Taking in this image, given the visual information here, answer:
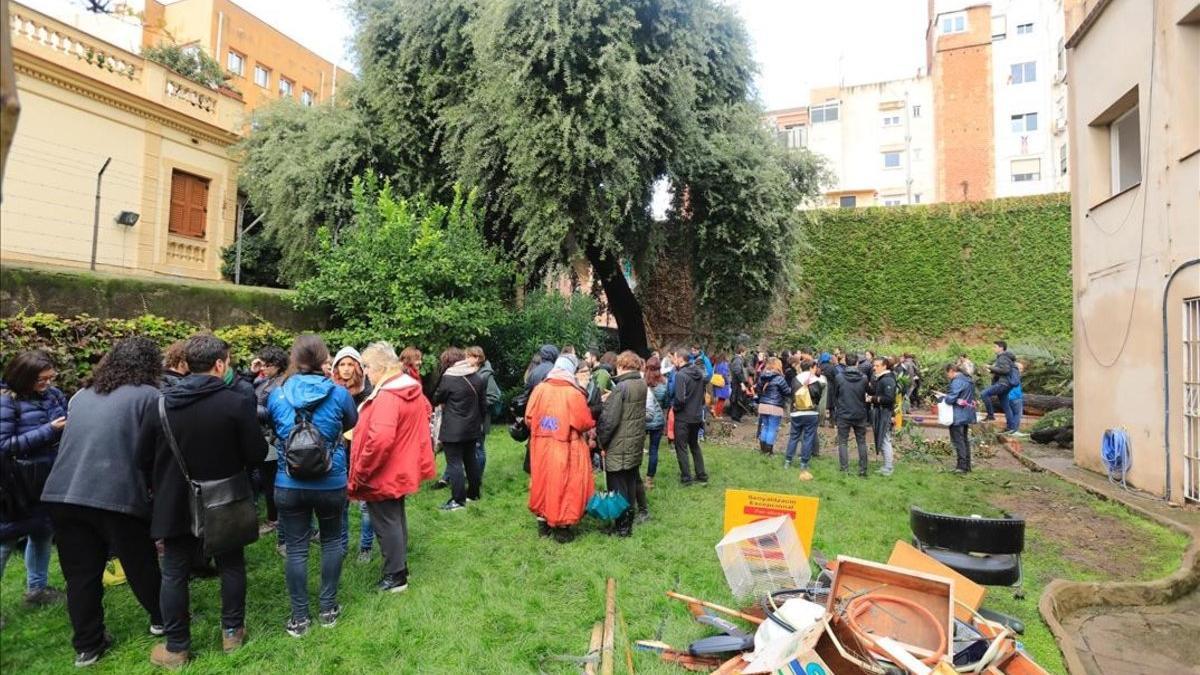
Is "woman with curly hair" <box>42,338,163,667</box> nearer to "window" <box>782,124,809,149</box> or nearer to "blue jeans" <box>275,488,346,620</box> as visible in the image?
"blue jeans" <box>275,488,346,620</box>

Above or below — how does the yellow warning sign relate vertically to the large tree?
below

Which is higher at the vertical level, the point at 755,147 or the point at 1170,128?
A: the point at 755,147

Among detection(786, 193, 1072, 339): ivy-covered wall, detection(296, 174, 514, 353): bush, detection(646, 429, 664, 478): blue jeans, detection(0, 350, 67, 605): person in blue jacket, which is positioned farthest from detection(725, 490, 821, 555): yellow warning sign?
detection(786, 193, 1072, 339): ivy-covered wall

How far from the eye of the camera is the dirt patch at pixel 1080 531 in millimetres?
5840

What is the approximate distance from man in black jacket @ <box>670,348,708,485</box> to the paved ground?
13.9 feet

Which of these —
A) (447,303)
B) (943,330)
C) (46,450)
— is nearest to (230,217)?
(447,303)

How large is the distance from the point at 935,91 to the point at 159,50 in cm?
4254

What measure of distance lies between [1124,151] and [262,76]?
119 feet

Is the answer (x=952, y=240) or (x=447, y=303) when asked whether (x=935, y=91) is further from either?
(x=447, y=303)

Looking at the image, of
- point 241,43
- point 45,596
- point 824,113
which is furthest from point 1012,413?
point 824,113

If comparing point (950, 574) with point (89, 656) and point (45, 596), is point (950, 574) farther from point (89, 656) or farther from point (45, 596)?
point (45, 596)

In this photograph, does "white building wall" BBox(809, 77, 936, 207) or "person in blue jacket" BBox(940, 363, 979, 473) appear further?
"white building wall" BBox(809, 77, 936, 207)

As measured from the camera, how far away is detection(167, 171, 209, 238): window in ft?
52.8

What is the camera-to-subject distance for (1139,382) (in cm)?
837
